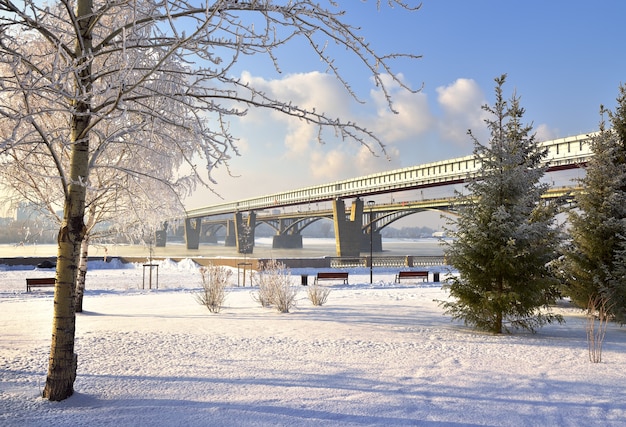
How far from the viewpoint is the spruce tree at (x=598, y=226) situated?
12.0m

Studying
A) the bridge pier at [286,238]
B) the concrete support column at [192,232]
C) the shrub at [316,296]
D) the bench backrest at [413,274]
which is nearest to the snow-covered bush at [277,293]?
the shrub at [316,296]

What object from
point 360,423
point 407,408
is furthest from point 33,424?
point 407,408

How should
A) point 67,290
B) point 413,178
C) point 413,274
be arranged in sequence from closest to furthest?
point 67,290 < point 413,274 < point 413,178

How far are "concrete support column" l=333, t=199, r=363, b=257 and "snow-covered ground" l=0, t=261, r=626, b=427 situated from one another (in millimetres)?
42307

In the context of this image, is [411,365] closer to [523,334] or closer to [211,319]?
[523,334]

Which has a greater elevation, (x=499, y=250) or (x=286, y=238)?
(x=286, y=238)

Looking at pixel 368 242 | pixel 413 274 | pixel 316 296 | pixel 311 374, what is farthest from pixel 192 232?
pixel 311 374

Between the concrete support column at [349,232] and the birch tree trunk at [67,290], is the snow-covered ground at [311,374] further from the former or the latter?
the concrete support column at [349,232]

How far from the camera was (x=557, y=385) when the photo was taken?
218 inches

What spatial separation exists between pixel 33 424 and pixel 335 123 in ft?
13.5

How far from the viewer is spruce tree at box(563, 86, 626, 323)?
472 inches

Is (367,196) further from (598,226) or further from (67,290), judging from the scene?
(67,290)

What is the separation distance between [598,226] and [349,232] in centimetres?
4163

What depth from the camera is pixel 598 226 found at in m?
12.1
